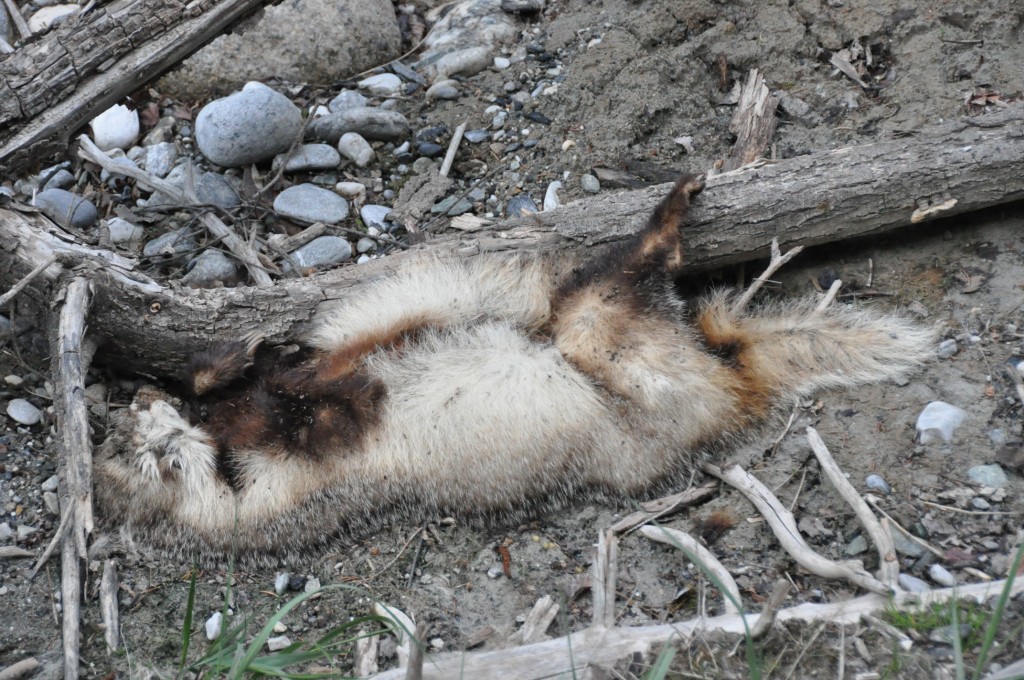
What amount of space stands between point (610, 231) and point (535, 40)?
88.3 inches

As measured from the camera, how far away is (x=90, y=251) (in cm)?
391

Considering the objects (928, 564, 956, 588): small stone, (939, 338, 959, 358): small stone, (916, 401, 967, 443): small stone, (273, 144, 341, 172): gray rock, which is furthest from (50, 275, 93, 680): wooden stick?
(939, 338, 959, 358): small stone

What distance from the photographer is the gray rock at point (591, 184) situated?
4.90 metres

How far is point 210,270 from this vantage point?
482 cm

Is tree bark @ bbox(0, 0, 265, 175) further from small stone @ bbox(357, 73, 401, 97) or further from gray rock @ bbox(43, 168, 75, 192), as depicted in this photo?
small stone @ bbox(357, 73, 401, 97)

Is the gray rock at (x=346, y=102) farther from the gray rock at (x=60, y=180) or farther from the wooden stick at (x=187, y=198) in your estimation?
the gray rock at (x=60, y=180)

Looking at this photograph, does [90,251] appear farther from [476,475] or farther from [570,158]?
[570,158]

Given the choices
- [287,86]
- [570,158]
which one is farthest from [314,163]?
Result: [570,158]

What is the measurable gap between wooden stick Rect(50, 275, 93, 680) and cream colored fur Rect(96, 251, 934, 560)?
0.35 metres

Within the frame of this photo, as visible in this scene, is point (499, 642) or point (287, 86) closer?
point (499, 642)

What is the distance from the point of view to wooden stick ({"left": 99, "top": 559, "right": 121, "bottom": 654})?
344cm

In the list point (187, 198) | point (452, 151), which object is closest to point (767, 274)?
point (452, 151)

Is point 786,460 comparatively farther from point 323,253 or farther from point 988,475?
point 323,253

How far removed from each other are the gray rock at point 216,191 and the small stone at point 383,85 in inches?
48.5
